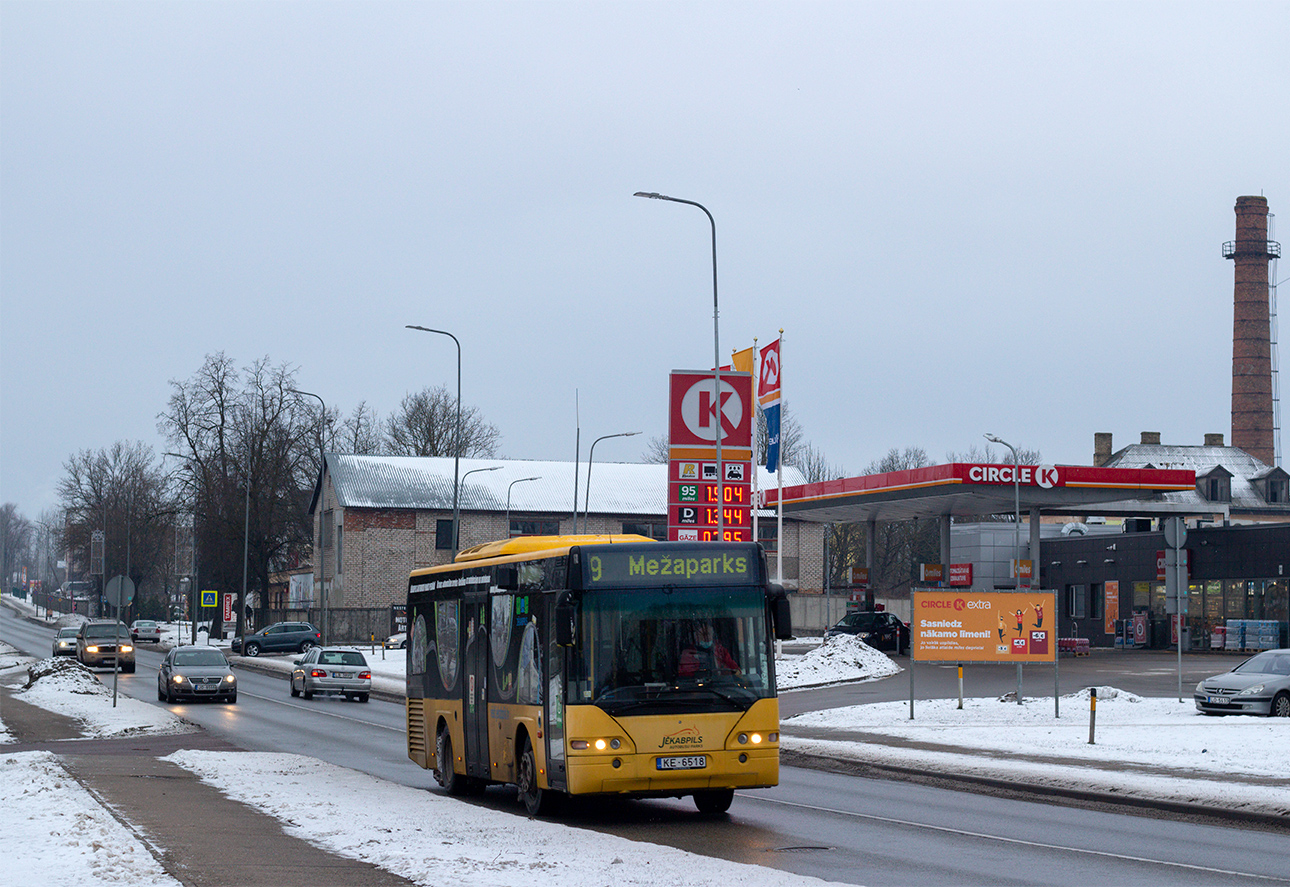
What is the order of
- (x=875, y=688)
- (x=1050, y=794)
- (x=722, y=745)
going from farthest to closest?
1. (x=875, y=688)
2. (x=1050, y=794)
3. (x=722, y=745)

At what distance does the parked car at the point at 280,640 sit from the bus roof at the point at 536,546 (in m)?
54.1

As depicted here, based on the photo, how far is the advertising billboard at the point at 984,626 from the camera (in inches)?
1085

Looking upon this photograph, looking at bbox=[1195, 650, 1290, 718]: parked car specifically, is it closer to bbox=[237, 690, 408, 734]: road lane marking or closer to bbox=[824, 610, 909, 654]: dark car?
bbox=[237, 690, 408, 734]: road lane marking

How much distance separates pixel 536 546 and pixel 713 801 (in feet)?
11.2

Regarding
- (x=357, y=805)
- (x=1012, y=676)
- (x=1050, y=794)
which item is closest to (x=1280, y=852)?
(x=1050, y=794)

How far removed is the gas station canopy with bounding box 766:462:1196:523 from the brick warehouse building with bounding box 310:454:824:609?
24.1m

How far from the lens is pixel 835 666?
4212 cm

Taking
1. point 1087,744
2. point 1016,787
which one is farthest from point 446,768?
point 1087,744

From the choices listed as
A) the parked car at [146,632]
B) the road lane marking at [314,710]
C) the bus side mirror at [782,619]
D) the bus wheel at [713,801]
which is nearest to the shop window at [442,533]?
the parked car at [146,632]

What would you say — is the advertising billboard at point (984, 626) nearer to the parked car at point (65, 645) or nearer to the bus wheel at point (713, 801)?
the bus wheel at point (713, 801)

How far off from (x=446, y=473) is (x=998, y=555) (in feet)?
107

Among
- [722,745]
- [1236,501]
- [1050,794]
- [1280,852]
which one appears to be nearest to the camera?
[1280,852]

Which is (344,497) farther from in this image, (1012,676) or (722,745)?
(722,745)

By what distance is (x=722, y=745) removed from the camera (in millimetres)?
14234
